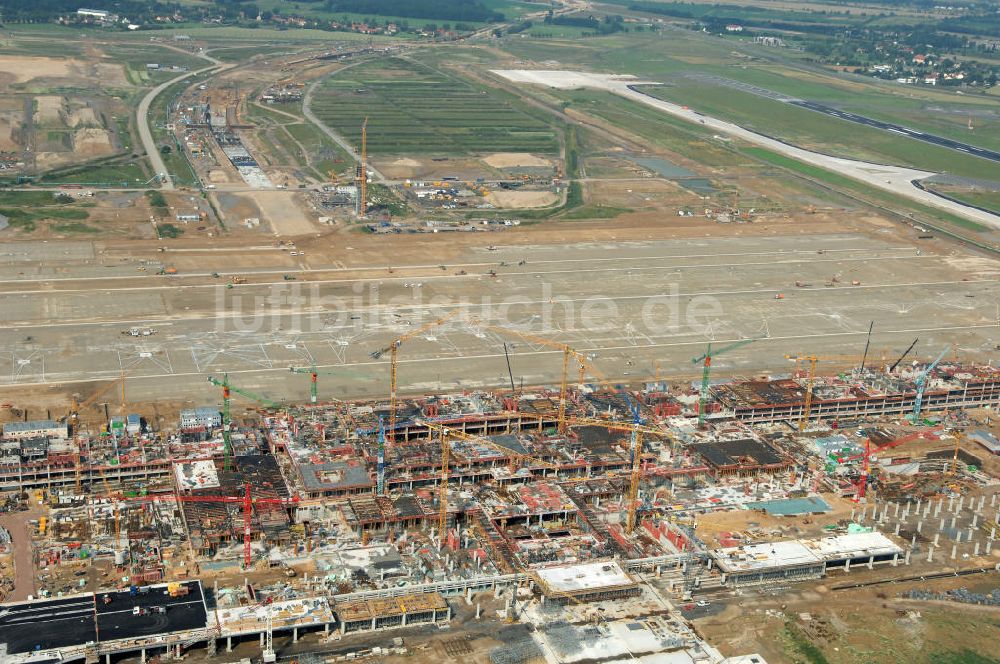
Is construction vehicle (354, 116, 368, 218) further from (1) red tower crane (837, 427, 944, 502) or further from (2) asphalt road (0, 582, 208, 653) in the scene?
(2) asphalt road (0, 582, 208, 653)

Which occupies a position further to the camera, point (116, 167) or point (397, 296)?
point (116, 167)

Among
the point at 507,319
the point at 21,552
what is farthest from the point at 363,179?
the point at 21,552

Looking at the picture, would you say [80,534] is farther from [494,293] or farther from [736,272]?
[736,272]

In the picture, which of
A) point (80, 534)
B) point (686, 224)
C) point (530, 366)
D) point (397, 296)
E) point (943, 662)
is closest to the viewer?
point (943, 662)

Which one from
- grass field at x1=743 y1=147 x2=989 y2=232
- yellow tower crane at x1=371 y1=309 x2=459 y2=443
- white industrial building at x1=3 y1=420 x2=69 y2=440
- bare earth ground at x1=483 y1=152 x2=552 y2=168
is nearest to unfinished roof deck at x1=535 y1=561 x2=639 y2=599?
yellow tower crane at x1=371 y1=309 x2=459 y2=443

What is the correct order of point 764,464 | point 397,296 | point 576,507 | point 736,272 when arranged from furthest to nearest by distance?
point 736,272 < point 397,296 < point 764,464 < point 576,507

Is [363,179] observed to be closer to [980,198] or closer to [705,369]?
[705,369]

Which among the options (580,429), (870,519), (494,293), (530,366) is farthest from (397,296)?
(870,519)
